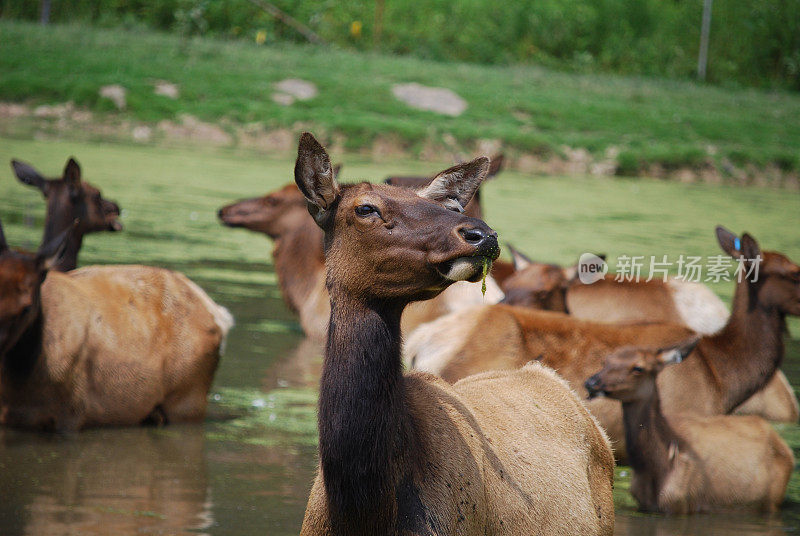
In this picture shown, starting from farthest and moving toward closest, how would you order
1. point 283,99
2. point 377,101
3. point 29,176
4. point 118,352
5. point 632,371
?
point 377,101
point 283,99
point 29,176
point 118,352
point 632,371

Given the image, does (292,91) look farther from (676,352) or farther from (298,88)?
(676,352)

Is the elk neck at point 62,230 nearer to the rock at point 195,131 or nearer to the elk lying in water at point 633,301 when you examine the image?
the elk lying in water at point 633,301

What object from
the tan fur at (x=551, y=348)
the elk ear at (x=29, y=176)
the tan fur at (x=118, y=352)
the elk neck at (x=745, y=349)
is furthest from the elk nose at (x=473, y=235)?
the elk ear at (x=29, y=176)

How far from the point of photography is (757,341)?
8.11 metres

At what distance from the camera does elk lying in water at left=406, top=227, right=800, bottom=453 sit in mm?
7090

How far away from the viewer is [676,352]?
273 inches

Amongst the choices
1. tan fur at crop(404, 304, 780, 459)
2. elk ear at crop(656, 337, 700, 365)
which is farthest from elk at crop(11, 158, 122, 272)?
elk ear at crop(656, 337, 700, 365)

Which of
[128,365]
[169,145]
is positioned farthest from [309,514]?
[169,145]

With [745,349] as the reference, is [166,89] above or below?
below

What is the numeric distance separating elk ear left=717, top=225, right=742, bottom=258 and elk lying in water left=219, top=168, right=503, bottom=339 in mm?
2370

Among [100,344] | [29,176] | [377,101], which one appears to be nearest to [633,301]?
[100,344]

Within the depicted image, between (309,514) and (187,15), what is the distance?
29.7m

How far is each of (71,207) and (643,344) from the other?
15.1ft

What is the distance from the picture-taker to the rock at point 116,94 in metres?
25.1
